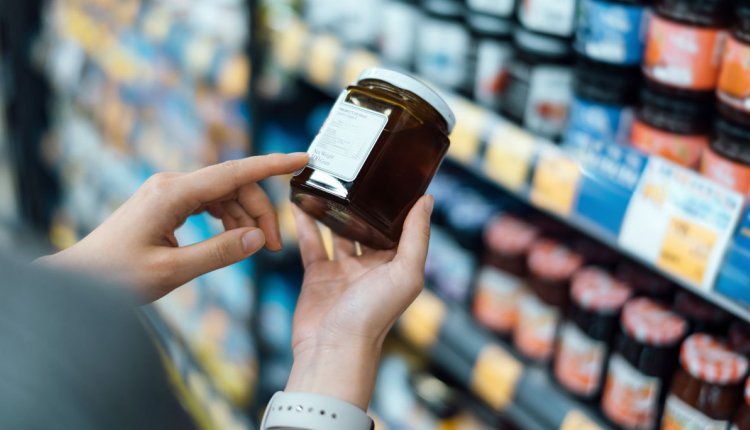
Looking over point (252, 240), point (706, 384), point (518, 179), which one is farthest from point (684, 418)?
point (252, 240)

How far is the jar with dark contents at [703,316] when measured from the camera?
111cm

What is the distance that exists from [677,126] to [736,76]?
0.13 m

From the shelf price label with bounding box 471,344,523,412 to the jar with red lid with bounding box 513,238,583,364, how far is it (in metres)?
0.04

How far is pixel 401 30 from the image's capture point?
4.96 ft

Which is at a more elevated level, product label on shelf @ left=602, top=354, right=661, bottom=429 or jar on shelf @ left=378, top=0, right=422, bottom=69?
jar on shelf @ left=378, top=0, right=422, bottom=69

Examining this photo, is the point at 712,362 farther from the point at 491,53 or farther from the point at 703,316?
the point at 491,53

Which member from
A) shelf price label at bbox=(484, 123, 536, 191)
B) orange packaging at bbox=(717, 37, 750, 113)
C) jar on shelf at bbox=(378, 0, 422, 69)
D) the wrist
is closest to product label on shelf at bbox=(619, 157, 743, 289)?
orange packaging at bbox=(717, 37, 750, 113)

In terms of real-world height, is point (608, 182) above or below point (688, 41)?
below

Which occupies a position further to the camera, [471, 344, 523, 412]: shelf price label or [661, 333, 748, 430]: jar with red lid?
[471, 344, 523, 412]: shelf price label

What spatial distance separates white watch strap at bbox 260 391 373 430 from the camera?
31.7 inches

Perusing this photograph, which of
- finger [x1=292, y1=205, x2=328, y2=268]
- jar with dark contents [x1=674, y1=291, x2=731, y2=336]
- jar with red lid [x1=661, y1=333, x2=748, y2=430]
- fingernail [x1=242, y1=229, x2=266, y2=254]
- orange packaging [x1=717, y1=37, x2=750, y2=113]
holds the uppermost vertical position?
orange packaging [x1=717, y1=37, x2=750, y2=113]

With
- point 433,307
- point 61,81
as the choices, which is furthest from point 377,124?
point 61,81

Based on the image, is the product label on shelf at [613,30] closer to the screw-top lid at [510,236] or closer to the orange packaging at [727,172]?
the orange packaging at [727,172]

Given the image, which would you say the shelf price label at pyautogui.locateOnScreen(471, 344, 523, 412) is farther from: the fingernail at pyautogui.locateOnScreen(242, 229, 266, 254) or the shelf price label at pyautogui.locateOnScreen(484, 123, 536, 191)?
the fingernail at pyautogui.locateOnScreen(242, 229, 266, 254)
